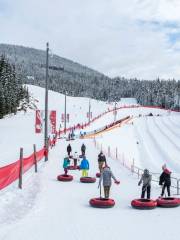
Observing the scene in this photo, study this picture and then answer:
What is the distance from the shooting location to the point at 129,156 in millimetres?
57156

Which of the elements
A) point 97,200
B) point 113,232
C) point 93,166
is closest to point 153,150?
point 93,166

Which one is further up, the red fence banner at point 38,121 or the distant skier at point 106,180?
the red fence banner at point 38,121

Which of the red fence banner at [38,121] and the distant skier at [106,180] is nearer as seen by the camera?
the distant skier at [106,180]

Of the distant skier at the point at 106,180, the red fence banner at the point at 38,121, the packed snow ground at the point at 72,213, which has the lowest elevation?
the packed snow ground at the point at 72,213

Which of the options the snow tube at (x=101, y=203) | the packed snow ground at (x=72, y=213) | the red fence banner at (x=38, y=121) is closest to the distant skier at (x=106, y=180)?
the packed snow ground at (x=72, y=213)

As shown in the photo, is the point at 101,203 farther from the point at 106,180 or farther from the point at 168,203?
→ the point at 168,203

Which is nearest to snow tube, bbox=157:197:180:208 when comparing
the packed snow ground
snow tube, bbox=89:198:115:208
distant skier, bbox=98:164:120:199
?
the packed snow ground

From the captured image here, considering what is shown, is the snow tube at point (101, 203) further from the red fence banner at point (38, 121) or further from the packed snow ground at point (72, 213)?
the red fence banner at point (38, 121)

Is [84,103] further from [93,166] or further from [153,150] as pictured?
[93,166]

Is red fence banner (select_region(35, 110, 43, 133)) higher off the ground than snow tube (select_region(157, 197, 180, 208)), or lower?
higher

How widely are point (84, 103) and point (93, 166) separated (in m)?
138

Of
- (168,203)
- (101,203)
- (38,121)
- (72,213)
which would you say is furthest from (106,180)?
(38,121)

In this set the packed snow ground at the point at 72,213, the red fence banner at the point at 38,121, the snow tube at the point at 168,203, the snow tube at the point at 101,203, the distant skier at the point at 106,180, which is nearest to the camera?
the packed snow ground at the point at 72,213

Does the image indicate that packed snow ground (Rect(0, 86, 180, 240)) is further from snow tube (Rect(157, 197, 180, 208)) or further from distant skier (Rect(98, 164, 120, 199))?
distant skier (Rect(98, 164, 120, 199))
